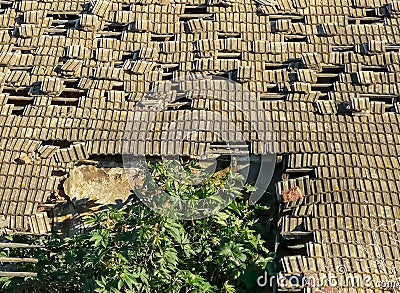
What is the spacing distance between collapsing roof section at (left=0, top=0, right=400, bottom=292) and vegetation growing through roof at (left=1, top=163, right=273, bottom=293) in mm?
436

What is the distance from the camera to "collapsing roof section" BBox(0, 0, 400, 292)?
6754mm

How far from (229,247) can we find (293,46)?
2946mm

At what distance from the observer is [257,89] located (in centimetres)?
788

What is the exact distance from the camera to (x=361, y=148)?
733cm

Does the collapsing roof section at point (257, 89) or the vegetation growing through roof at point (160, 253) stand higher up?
the collapsing roof section at point (257, 89)

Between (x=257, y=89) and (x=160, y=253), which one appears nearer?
(x=160, y=253)

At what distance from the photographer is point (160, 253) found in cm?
614

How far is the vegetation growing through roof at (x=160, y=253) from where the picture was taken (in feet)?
19.9

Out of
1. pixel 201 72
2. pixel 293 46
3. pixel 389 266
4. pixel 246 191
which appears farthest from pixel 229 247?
pixel 293 46

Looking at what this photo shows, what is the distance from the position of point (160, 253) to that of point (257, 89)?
8.58 ft

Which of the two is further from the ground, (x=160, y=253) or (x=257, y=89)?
(x=257, y=89)

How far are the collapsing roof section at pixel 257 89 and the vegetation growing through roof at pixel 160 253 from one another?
0.44 m

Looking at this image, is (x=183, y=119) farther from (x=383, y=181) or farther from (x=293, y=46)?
(x=383, y=181)

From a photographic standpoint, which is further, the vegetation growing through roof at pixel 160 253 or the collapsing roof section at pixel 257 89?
the collapsing roof section at pixel 257 89
